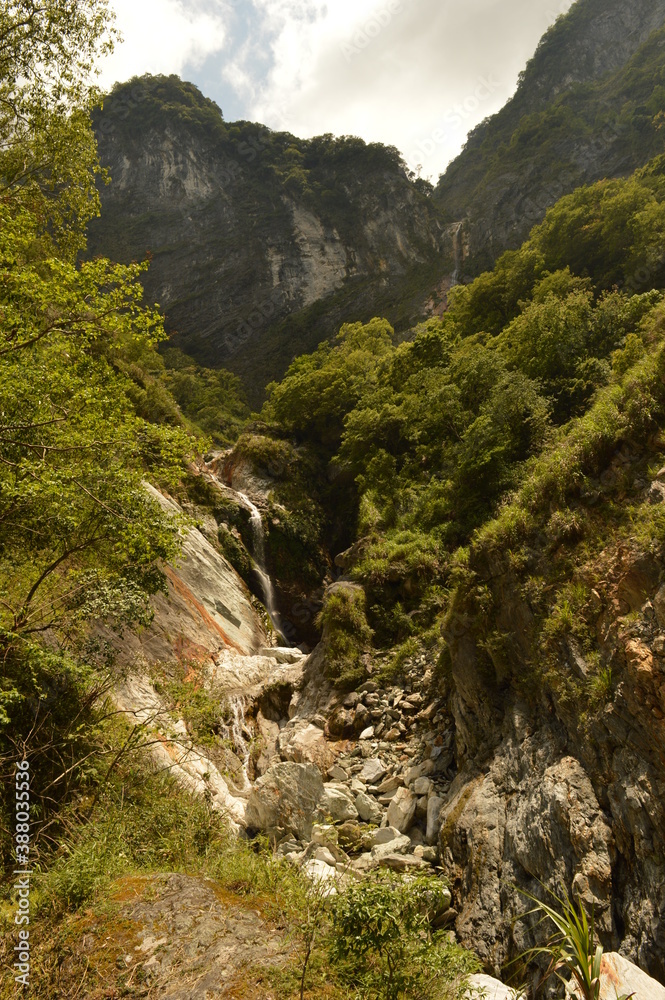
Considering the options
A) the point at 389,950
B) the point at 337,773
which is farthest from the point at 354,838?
the point at 389,950

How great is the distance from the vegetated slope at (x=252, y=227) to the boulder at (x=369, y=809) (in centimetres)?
4561

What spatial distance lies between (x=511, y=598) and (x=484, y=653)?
40.0 inches

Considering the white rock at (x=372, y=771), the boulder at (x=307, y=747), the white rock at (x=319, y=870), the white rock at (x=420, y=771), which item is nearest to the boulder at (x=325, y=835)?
the white rock at (x=319, y=870)

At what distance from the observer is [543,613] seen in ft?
23.1

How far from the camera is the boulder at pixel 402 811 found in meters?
Result: 7.41

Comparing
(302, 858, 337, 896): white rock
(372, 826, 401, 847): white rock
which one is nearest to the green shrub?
(372, 826, 401, 847): white rock

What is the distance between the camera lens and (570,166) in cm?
4681

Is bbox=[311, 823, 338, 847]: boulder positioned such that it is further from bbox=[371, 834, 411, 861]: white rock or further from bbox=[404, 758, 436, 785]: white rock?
bbox=[404, 758, 436, 785]: white rock

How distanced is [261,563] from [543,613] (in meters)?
16.5

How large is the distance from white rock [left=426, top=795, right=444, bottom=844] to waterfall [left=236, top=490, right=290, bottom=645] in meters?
13.6

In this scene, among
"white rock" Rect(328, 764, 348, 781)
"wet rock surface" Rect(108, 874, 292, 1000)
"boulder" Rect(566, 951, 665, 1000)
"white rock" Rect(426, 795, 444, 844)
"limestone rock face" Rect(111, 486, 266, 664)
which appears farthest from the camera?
"limestone rock face" Rect(111, 486, 266, 664)

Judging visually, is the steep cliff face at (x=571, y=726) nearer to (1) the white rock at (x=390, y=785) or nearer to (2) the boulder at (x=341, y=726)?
(1) the white rock at (x=390, y=785)

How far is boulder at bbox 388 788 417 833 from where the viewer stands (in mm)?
7406

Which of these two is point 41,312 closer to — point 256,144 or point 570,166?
point 570,166
